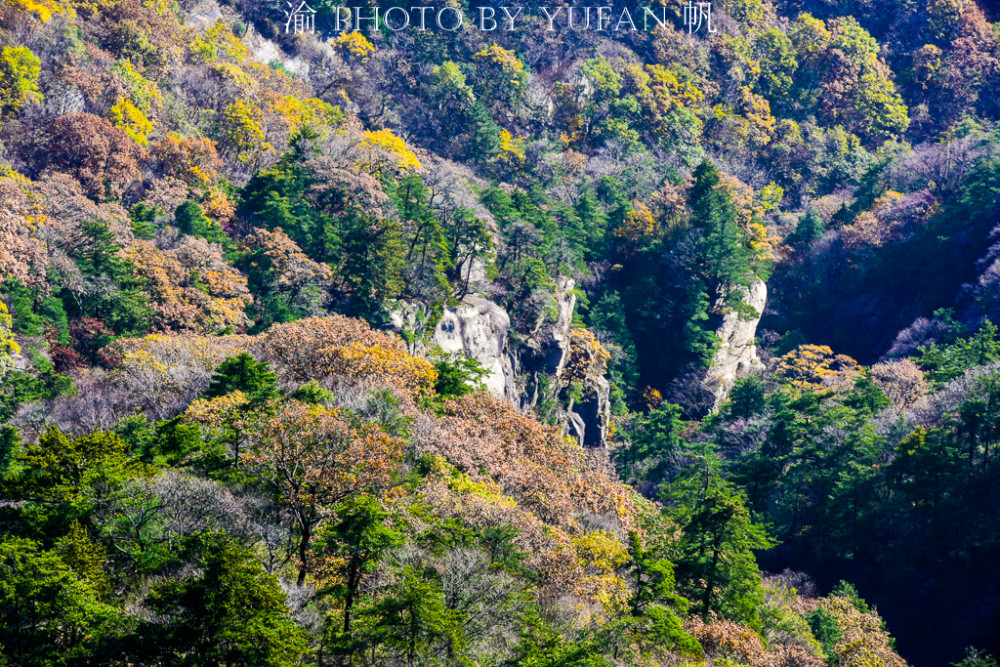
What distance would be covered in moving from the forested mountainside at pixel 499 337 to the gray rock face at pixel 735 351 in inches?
12.9

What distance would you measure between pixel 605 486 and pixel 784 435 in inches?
711

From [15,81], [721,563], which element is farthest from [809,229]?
[15,81]

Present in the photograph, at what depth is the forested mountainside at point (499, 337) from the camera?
26.6m

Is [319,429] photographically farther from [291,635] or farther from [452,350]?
[452,350]

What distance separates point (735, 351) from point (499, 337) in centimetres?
2106

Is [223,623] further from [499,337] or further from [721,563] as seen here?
[499,337]

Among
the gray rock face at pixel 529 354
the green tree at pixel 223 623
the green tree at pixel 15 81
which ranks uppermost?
the green tree at pixel 223 623

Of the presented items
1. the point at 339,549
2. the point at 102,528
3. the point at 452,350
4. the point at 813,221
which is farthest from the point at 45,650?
the point at 813,221

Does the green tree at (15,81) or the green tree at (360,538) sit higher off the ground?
the green tree at (360,538)

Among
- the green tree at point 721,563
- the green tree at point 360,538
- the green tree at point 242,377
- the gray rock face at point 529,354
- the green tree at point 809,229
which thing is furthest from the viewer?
the green tree at point 809,229

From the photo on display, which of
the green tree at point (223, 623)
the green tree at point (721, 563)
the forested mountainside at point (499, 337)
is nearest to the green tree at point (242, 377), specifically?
the forested mountainside at point (499, 337)

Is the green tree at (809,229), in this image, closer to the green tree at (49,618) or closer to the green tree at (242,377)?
the green tree at (242,377)

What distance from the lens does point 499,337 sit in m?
59.9

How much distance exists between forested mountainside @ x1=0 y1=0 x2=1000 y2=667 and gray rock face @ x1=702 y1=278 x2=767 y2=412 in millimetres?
328
